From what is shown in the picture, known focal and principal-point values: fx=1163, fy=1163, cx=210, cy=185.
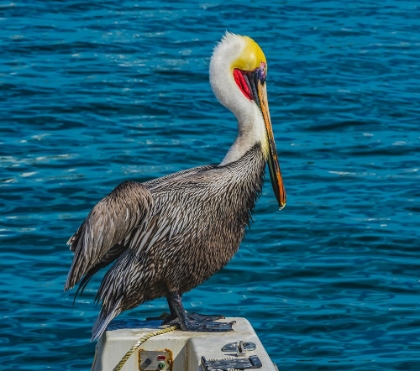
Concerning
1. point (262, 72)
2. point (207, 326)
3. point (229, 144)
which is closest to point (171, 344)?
point (207, 326)

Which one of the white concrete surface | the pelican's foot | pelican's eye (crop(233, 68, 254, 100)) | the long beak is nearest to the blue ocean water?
the long beak

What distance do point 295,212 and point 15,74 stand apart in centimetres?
446

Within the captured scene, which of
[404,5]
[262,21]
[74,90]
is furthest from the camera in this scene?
[404,5]

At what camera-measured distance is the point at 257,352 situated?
4.99 m

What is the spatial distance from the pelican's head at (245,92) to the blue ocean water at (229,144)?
1.53 metres

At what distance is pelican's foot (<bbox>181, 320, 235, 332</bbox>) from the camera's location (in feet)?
17.7

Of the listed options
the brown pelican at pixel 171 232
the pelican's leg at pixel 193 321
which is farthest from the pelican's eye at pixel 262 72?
the pelican's leg at pixel 193 321

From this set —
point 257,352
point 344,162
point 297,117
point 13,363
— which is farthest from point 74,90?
point 257,352

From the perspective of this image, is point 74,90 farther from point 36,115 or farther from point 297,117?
point 297,117

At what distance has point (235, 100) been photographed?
5883 mm

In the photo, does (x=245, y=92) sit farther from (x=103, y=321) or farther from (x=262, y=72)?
(x=103, y=321)

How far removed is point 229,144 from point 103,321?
5213 mm

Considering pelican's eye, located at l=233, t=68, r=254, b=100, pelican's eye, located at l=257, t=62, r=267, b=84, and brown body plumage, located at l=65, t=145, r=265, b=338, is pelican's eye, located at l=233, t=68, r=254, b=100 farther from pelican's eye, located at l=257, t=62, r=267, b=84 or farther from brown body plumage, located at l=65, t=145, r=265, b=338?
brown body plumage, located at l=65, t=145, r=265, b=338

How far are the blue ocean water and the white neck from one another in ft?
5.17
